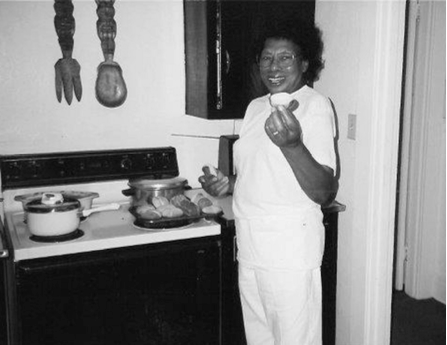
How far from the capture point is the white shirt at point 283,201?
1444mm

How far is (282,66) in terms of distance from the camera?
1.56 metres

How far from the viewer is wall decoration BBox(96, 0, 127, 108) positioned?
6.66 ft

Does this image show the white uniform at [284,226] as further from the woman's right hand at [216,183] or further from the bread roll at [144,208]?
the bread roll at [144,208]

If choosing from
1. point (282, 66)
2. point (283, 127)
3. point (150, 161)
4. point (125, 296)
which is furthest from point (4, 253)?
point (282, 66)

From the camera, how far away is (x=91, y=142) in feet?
7.00

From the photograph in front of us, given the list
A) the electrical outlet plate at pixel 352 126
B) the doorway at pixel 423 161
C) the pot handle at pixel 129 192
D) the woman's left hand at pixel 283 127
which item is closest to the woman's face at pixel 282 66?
the woman's left hand at pixel 283 127

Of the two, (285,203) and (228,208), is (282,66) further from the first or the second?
(228,208)

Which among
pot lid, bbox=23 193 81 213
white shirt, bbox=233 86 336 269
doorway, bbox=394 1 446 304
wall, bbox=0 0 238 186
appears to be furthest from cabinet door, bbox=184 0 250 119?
doorway, bbox=394 1 446 304

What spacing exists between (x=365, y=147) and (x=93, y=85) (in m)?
1.22

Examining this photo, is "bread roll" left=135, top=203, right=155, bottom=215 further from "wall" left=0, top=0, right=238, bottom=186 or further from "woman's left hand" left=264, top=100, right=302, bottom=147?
"woman's left hand" left=264, top=100, right=302, bottom=147

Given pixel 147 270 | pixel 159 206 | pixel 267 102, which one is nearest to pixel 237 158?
pixel 267 102

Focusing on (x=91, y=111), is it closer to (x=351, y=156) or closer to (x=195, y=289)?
(x=195, y=289)

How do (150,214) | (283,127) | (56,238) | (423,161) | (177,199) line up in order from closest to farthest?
(283,127), (56,238), (150,214), (177,199), (423,161)

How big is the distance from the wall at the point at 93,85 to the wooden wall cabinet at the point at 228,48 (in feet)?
0.59
